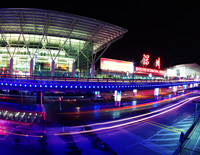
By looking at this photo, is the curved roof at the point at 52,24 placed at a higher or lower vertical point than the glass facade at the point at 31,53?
higher

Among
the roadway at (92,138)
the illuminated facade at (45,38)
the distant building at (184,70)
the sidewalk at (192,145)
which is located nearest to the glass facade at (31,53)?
the illuminated facade at (45,38)

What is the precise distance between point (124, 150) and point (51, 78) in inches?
693

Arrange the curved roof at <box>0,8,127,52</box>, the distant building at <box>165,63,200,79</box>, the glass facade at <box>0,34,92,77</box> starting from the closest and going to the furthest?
the curved roof at <box>0,8,127,52</box> < the glass facade at <box>0,34,92,77</box> < the distant building at <box>165,63,200,79</box>

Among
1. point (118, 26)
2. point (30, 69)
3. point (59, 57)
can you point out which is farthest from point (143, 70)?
point (30, 69)

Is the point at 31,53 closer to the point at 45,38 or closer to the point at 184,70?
the point at 45,38

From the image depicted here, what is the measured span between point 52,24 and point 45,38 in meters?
9.97

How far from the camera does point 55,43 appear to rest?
43.8m

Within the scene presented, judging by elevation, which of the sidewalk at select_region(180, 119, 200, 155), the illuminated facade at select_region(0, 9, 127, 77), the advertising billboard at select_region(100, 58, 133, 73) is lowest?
the sidewalk at select_region(180, 119, 200, 155)

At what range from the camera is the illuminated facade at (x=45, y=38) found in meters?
31.2

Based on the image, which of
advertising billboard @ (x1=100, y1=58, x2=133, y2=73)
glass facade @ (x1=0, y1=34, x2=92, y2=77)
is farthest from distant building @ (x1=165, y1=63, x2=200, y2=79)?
glass facade @ (x1=0, y1=34, x2=92, y2=77)

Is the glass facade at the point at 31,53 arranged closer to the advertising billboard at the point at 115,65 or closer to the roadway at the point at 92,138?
the advertising billboard at the point at 115,65

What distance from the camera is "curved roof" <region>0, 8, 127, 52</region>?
29.7m

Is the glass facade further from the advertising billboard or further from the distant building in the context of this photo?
the distant building

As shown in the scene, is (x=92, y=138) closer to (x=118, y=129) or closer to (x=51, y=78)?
(x=118, y=129)
